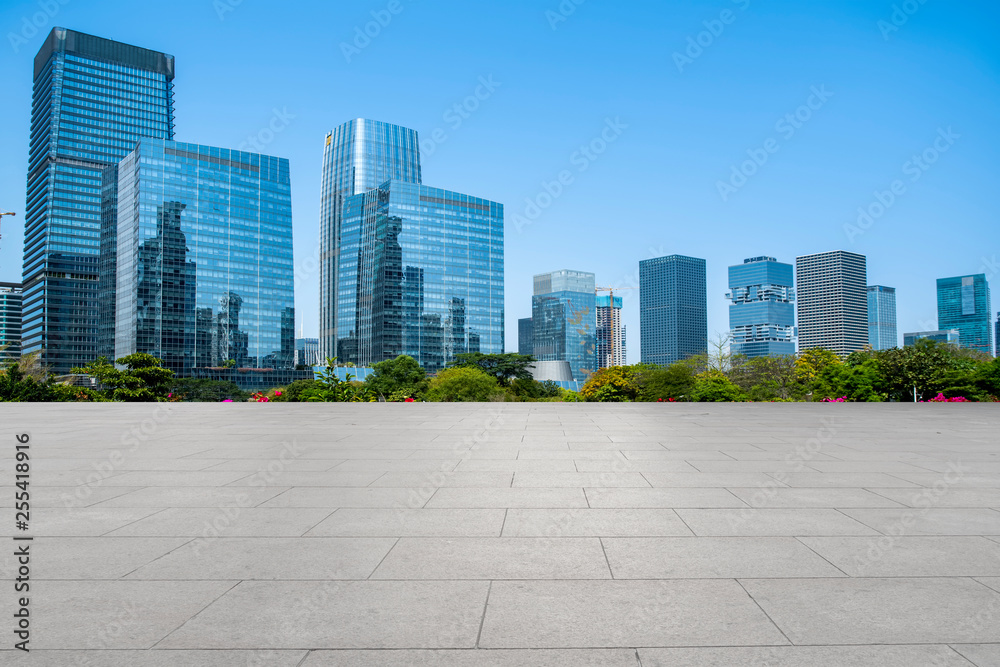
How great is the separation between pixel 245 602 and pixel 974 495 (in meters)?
7.73

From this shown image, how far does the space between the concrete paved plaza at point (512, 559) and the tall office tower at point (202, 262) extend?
164 metres

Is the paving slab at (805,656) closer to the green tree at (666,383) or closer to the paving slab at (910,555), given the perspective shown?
the paving slab at (910,555)

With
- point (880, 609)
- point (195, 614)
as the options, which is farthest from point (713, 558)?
point (195, 614)

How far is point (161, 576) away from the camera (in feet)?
15.1

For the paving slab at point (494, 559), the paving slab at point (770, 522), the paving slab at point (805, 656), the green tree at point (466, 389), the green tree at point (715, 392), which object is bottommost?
the green tree at point (466, 389)

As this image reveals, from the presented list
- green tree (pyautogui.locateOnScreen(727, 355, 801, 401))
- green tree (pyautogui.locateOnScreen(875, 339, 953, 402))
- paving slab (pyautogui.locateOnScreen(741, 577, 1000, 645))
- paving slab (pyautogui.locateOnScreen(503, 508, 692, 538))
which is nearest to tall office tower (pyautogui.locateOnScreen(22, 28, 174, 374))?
green tree (pyautogui.locateOnScreen(727, 355, 801, 401))

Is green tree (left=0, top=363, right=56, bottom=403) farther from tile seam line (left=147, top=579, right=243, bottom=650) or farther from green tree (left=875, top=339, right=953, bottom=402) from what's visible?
green tree (left=875, top=339, right=953, bottom=402)

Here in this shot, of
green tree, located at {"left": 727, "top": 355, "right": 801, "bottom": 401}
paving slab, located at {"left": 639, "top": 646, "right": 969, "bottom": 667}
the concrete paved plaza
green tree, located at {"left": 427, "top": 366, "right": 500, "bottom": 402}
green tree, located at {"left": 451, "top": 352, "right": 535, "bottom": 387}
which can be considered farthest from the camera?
green tree, located at {"left": 451, "top": 352, "right": 535, "bottom": 387}

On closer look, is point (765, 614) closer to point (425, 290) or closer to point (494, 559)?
point (494, 559)

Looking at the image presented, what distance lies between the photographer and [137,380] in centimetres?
3491

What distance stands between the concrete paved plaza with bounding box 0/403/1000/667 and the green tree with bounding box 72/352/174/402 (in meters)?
26.1

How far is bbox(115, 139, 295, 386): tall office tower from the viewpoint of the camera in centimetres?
15712

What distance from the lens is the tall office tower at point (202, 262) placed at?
157 meters

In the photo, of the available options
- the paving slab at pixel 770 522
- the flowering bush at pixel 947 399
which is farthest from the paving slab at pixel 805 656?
the flowering bush at pixel 947 399
